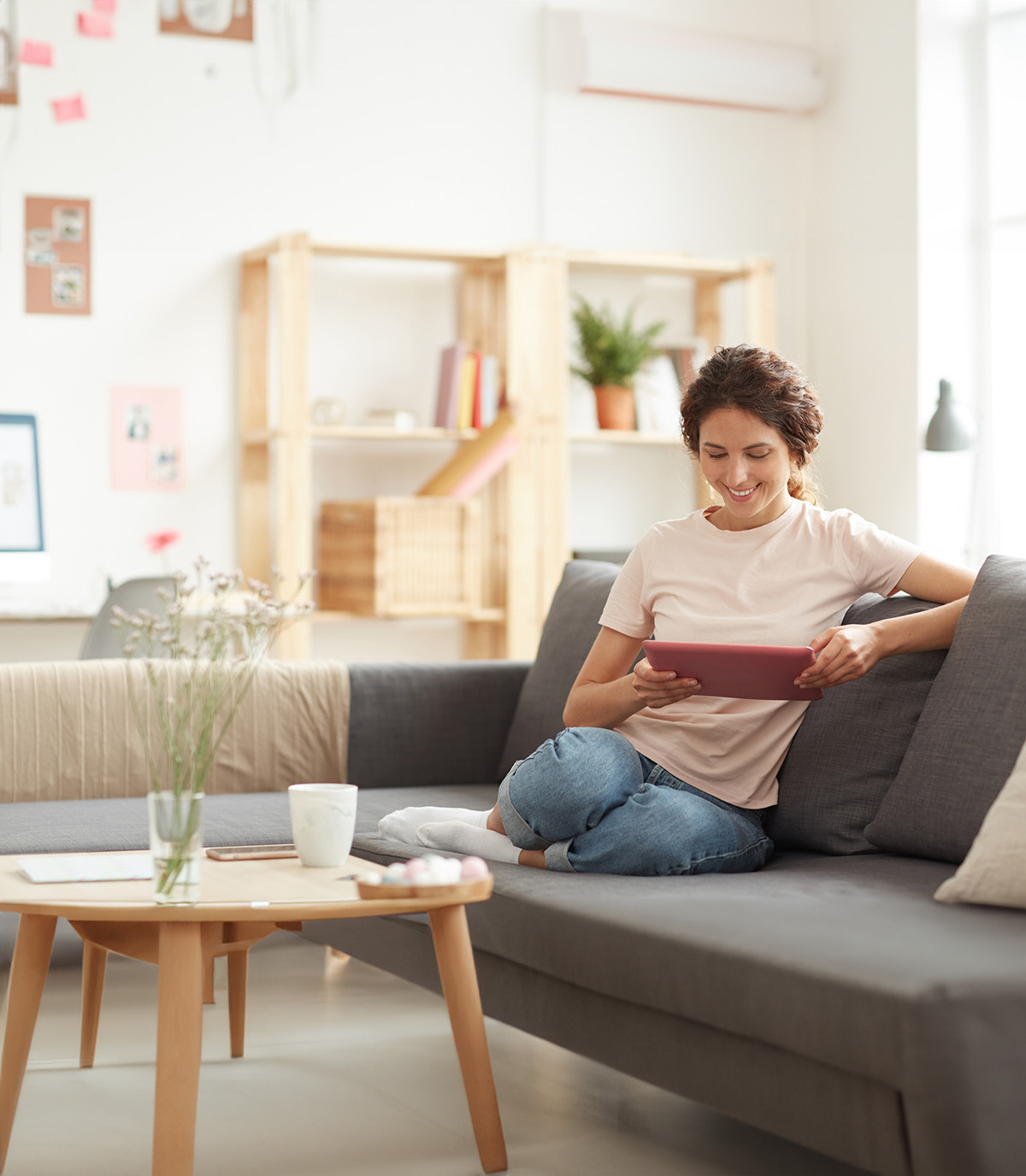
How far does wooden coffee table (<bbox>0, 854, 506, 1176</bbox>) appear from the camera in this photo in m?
1.55

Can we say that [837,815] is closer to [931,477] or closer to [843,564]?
[843,564]

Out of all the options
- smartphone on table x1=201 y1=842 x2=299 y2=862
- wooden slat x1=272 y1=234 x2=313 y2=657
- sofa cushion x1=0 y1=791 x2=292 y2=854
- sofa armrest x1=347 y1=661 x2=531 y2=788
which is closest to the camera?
smartphone on table x1=201 y1=842 x2=299 y2=862

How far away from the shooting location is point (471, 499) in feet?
14.2

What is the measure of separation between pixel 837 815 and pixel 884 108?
324cm

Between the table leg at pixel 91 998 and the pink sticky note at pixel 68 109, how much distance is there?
2.83 m

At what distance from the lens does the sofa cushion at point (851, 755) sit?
2086 millimetres

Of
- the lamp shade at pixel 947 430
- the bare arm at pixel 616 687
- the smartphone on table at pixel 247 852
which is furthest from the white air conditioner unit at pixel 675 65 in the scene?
the smartphone on table at pixel 247 852

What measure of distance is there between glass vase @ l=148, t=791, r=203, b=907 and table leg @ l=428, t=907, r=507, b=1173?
27cm

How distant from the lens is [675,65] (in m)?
4.80

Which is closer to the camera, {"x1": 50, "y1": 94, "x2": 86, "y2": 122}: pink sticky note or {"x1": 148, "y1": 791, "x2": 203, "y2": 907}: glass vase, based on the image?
{"x1": 148, "y1": 791, "x2": 203, "y2": 907}: glass vase

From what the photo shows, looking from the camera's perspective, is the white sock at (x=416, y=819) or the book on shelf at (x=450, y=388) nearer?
the white sock at (x=416, y=819)

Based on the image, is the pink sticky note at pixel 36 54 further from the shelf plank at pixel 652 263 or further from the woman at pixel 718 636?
the woman at pixel 718 636

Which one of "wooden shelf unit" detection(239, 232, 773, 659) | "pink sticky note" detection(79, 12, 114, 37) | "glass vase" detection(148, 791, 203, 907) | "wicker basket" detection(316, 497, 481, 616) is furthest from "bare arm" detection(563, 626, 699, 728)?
"pink sticky note" detection(79, 12, 114, 37)

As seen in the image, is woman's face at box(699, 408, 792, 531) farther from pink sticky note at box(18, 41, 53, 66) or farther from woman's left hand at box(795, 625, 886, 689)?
pink sticky note at box(18, 41, 53, 66)
